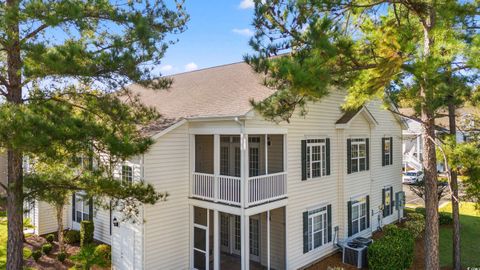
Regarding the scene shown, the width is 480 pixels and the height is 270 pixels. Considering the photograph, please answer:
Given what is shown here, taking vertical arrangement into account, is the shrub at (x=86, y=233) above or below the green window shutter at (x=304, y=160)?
below

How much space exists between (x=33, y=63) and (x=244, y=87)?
8049 millimetres

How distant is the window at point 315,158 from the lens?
45.1 ft

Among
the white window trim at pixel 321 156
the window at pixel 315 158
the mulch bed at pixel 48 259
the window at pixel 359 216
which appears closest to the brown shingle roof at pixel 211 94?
the window at pixel 315 158

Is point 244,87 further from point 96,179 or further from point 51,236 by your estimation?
point 51,236

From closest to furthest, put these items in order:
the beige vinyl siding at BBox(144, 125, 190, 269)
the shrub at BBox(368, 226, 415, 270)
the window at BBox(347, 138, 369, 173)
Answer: the beige vinyl siding at BBox(144, 125, 190, 269) < the shrub at BBox(368, 226, 415, 270) < the window at BBox(347, 138, 369, 173)

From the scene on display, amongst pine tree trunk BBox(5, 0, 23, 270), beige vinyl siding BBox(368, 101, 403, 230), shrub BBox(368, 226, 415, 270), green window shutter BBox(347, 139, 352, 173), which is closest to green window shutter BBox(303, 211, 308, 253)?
shrub BBox(368, 226, 415, 270)

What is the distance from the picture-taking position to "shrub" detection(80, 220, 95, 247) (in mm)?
14688

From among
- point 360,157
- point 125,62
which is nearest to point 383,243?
point 360,157

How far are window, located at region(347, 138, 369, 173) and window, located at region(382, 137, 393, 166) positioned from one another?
7.17 ft

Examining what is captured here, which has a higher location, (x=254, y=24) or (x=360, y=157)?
(x=254, y=24)

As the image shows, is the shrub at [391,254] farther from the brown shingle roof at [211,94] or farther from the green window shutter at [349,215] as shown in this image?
the brown shingle roof at [211,94]

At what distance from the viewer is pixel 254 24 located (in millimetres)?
7668

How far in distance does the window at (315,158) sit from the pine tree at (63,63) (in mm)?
6957

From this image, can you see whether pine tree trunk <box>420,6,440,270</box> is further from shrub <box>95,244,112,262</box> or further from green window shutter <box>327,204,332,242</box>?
shrub <box>95,244,112,262</box>
